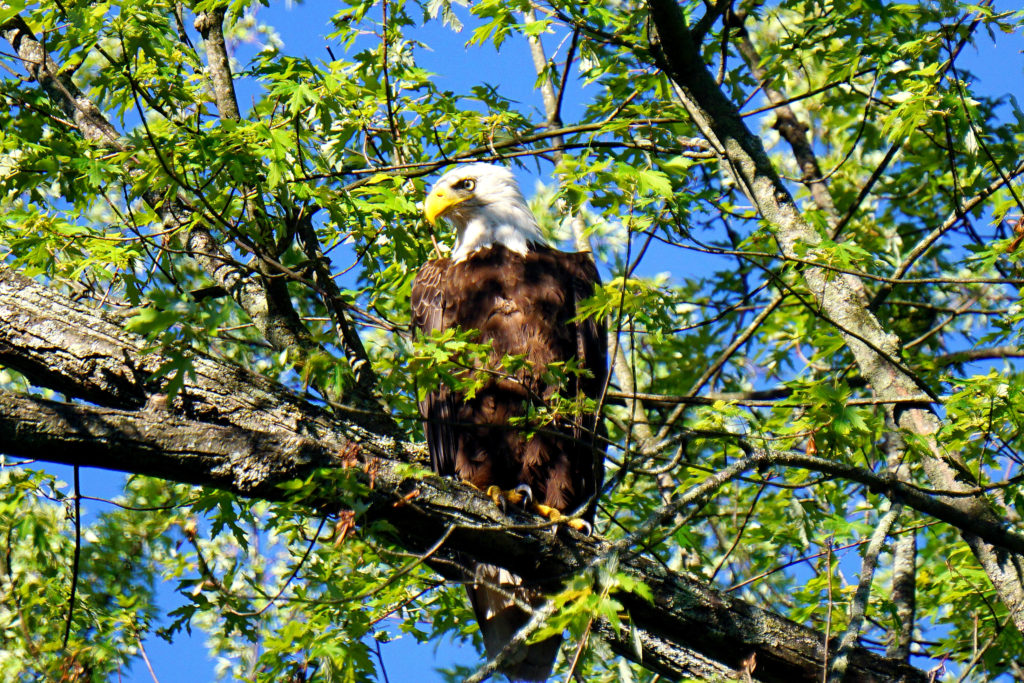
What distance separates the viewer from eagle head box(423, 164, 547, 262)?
4.55 meters

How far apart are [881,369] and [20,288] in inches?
125

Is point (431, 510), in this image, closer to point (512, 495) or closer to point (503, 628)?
point (512, 495)

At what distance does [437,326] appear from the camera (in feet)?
13.4

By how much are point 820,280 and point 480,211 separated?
1692 mm

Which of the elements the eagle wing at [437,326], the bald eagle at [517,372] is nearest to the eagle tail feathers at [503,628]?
the bald eagle at [517,372]

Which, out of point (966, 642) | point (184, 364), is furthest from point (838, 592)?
point (184, 364)

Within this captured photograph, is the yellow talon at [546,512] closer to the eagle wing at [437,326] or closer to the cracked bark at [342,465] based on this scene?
the cracked bark at [342,465]

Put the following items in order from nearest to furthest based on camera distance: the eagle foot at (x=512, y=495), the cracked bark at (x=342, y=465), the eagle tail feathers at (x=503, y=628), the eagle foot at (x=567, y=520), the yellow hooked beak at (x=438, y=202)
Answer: the cracked bark at (x=342, y=465) < the eagle foot at (x=567, y=520) < the eagle foot at (x=512, y=495) < the eagle tail feathers at (x=503, y=628) < the yellow hooked beak at (x=438, y=202)

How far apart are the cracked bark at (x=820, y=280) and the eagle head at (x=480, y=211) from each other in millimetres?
992

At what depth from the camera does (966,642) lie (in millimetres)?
3705

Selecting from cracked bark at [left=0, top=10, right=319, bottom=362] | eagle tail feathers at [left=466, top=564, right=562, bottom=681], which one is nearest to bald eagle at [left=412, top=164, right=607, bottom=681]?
eagle tail feathers at [left=466, top=564, right=562, bottom=681]

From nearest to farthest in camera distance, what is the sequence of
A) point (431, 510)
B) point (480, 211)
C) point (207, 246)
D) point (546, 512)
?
point (431, 510) < point (546, 512) < point (207, 246) < point (480, 211)

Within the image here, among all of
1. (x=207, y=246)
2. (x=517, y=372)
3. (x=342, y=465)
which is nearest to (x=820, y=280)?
(x=517, y=372)

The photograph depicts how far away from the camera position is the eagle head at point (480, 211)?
4.55 m
